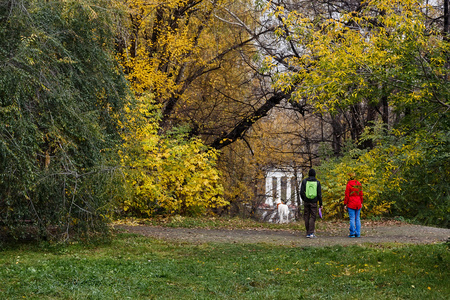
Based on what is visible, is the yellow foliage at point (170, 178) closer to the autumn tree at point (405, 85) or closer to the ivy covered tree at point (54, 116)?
→ the ivy covered tree at point (54, 116)

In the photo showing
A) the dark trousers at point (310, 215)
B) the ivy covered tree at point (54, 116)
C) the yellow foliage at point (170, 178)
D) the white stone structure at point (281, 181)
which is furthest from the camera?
the white stone structure at point (281, 181)

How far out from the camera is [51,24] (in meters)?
9.86

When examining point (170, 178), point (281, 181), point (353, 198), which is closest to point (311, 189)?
point (353, 198)

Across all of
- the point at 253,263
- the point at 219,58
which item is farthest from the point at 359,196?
the point at 219,58

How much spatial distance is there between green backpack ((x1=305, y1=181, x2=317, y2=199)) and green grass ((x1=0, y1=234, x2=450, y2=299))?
88.8 inches

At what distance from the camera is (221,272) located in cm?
802

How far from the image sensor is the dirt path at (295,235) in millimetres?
11859

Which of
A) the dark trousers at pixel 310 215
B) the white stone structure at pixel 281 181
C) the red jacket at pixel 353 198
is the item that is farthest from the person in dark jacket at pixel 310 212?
the white stone structure at pixel 281 181

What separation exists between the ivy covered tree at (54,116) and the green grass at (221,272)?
2.68ft

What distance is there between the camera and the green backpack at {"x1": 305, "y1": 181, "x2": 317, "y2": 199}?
12539 millimetres

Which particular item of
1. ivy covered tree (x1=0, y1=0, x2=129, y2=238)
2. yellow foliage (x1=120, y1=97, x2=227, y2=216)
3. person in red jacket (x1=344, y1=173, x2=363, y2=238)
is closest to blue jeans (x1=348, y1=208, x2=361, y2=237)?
person in red jacket (x1=344, y1=173, x2=363, y2=238)

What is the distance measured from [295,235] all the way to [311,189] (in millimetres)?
1425

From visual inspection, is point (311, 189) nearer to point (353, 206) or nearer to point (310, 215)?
point (310, 215)

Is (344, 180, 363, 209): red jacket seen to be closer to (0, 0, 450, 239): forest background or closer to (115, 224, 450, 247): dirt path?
(115, 224, 450, 247): dirt path
